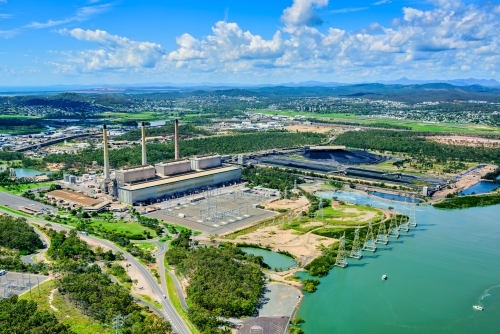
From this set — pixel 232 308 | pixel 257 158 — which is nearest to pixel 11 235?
pixel 232 308

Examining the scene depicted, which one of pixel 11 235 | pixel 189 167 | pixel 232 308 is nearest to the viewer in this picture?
pixel 232 308

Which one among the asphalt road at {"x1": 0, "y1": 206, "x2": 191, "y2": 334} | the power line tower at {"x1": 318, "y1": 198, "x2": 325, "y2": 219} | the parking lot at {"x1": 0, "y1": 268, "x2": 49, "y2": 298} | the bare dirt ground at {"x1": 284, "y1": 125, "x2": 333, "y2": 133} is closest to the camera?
the asphalt road at {"x1": 0, "y1": 206, "x2": 191, "y2": 334}

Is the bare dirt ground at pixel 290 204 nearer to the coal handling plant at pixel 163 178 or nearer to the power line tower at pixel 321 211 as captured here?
the power line tower at pixel 321 211

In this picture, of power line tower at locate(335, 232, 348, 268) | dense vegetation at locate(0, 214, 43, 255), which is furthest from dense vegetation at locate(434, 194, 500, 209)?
dense vegetation at locate(0, 214, 43, 255)

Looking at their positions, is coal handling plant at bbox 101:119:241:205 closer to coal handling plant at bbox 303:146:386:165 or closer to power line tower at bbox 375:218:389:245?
coal handling plant at bbox 303:146:386:165

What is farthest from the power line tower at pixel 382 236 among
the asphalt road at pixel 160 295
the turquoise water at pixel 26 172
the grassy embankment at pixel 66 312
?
the turquoise water at pixel 26 172

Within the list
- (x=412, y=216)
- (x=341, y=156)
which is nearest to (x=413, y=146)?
(x=341, y=156)

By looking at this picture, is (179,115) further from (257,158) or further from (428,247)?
(428,247)
